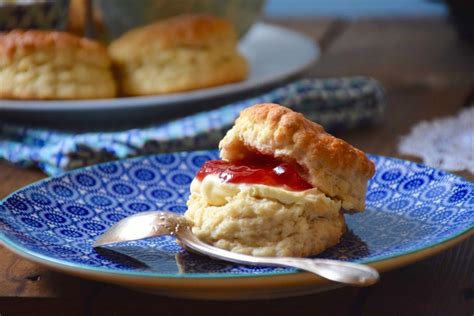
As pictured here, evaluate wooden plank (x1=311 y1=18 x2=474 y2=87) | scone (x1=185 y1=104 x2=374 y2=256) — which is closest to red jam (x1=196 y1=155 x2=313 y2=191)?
scone (x1=185 y1=104 x2=374 y2=256)

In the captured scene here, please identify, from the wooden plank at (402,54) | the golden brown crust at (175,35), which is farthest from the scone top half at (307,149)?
the wooden plank at (402,54)

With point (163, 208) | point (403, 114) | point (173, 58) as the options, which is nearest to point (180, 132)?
point (173, 58)

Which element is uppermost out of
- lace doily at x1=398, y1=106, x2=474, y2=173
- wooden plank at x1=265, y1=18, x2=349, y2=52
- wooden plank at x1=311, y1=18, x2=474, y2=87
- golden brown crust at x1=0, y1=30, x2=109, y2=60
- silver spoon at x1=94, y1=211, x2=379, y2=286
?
silver spoon at x1=94, y1=211, x2=379, y2=286

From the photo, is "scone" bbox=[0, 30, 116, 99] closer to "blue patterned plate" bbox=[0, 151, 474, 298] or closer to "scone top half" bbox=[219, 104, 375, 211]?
"blue patterned plate" bbox=[0, 151, 474, 298]

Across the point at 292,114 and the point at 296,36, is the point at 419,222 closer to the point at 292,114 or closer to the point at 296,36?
the point at 292,114

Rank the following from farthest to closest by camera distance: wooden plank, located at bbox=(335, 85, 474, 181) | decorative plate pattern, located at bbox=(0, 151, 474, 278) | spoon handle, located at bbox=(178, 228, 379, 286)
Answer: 1. wooden plank, located at bbox=(335, 85, 474, 181)
2. decorative plate pattern, located at bbox=(0, 151, 474, 278)
3. spoon handle, located at bbox=(178, 228, 379, 286)

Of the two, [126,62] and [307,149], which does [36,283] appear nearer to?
[307,149]

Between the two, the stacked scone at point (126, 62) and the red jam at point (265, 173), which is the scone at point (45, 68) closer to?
the stacked scone at point (126, 62)
